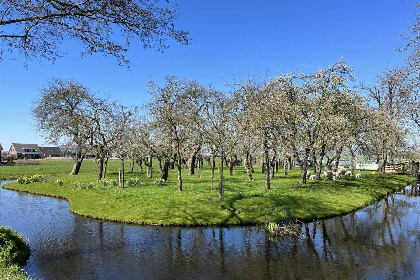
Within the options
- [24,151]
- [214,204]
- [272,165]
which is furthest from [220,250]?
[24,151]

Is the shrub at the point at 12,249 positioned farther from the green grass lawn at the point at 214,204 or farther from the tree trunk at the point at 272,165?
the tree trunk at the point at 272,165

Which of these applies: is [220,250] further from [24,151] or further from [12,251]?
Answer: [24,151]

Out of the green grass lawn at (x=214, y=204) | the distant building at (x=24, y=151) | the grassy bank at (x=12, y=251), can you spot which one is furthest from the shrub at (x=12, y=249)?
the distant building at (x=24, y=151)

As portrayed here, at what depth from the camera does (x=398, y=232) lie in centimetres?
2189

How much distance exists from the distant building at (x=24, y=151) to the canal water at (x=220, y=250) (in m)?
151

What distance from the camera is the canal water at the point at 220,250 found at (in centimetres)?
1446

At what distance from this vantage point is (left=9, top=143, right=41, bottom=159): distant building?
154625mm

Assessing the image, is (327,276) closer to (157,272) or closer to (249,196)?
(157,272)

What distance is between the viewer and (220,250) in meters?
17.5

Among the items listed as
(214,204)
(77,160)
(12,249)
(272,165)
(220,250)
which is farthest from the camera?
(77,160)

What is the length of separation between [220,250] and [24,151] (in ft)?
556

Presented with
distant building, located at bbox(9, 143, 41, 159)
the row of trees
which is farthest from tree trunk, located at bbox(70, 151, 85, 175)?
distant building, located at bbox(9, 143, 41, 159)

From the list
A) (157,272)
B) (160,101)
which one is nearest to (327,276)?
(157,272)

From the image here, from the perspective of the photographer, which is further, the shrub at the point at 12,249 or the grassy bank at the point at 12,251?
the shrub at the point at 12,249
